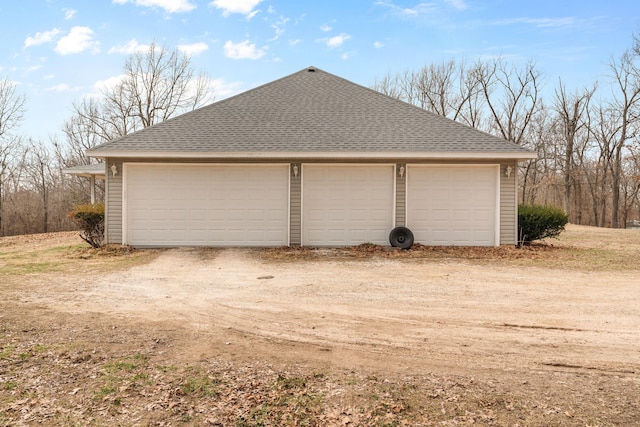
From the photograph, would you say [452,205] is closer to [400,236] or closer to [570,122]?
[400,236]

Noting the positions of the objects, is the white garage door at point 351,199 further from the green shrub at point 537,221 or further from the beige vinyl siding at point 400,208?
the green shrub at point 537,221

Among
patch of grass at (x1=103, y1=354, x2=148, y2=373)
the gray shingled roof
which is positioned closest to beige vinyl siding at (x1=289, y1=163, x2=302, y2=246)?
the gray shingled roof

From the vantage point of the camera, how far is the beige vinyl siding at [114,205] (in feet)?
34.9

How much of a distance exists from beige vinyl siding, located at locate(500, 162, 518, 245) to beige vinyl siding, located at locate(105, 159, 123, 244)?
998 cm

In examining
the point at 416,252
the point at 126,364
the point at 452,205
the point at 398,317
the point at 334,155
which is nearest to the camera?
the point at 126,364

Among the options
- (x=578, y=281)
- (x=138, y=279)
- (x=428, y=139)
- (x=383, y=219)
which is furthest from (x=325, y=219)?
(x=578, y=281)

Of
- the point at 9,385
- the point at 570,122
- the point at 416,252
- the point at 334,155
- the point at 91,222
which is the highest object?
the point at 570,122

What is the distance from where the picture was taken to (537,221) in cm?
1139

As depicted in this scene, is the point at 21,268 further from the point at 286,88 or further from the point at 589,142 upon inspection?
the point at 589,142

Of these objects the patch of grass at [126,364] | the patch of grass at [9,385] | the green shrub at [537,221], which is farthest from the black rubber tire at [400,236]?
the patch of grass at [9,385]

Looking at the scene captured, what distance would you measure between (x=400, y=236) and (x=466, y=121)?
72.0ft

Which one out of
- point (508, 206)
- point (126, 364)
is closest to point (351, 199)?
point (508, 206)

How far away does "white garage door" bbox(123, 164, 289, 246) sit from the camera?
35.5 feet

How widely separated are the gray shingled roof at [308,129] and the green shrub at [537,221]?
1.99m
